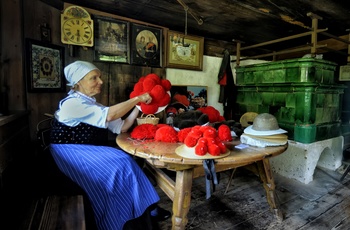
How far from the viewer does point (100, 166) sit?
1.52 meters

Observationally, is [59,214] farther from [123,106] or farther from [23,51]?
[23,51]

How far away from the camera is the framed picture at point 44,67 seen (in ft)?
6.52

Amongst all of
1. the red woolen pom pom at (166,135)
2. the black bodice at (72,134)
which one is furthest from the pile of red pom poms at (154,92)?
the black bodice at (72,134)

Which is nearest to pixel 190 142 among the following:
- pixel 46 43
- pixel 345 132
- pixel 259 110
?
pixel 46 43

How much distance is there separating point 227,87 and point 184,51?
3.44ft

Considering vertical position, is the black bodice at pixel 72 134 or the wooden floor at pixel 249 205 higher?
the black bodice at pixel 72 134

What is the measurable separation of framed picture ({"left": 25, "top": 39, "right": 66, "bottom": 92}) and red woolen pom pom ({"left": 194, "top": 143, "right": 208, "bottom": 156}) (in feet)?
5.87

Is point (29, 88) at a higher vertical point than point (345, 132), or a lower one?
higher

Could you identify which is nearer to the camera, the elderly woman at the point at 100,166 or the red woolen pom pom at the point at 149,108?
the elderly woman at the point at 100,166

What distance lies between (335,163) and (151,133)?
3228 millimetres

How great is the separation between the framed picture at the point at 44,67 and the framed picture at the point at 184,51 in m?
1.39

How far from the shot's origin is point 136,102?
1576 mm

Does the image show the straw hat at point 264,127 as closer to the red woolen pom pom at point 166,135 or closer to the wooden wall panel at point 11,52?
the red woolen pom pom at point 166,135

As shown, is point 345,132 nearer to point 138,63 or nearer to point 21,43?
point 138,63
